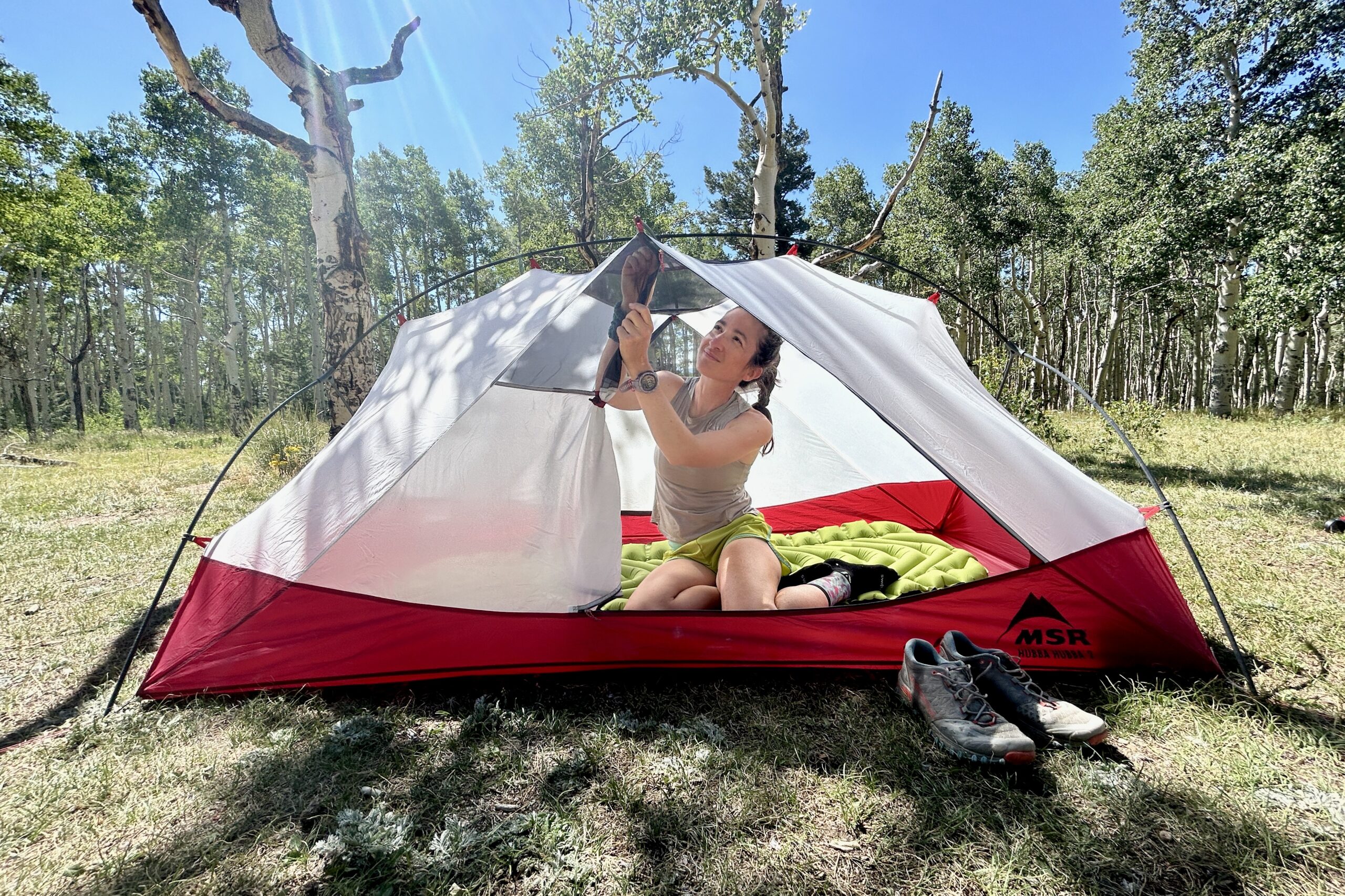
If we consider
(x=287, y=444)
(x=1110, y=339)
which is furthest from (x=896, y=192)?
(x=1110, y=339)

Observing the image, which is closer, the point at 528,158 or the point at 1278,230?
the point at 1278,230

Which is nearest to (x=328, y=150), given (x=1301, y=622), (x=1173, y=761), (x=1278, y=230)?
(x=1173, y=761)

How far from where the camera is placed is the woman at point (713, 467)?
6.59ft

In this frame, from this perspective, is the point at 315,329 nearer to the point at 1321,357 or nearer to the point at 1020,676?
the point at 1020,676

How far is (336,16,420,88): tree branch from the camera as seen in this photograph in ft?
15.9

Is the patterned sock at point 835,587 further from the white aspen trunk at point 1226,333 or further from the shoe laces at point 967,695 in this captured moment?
the white aspen trunk at point 1226,333

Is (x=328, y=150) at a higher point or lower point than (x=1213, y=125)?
lower

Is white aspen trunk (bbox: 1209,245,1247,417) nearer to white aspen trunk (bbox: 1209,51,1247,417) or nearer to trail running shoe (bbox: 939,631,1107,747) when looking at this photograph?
white aspen trunk (bbox: 1209,51,1247,417)

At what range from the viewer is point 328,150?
4.87m

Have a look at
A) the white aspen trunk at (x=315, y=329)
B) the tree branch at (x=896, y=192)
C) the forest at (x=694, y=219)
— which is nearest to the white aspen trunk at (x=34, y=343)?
the forest at (x=694, y=219)

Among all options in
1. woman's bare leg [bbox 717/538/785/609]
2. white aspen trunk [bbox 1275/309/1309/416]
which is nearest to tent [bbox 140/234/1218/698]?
woman's bare leg [bbox 717/538/785/609]

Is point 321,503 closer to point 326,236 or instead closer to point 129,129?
point 326,236

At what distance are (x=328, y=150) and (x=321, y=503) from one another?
14.1 feet

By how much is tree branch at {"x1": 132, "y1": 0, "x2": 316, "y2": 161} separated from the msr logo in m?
5.72
